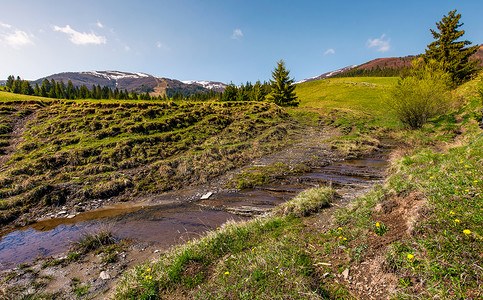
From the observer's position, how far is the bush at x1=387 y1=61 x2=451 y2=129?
20469 millimetres

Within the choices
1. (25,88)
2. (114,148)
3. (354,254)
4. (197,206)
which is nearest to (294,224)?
(354,254)

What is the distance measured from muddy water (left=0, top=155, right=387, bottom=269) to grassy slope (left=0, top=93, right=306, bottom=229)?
2.07 metres

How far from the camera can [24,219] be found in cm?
1005

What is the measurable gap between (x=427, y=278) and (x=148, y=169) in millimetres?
16010

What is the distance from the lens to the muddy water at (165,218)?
814 centimetres

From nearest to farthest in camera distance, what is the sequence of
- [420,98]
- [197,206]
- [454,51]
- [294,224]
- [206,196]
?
1. [294,224]
2. [197,206]
3. [206,196]
4. [420,98]
5. [454,51]

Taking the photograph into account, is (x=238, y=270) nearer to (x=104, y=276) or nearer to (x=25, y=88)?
(x=104, y=276)

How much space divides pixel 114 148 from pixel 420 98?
31.5m

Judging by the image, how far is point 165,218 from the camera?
995 centimetres

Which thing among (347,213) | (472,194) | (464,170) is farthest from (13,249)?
(464,170)

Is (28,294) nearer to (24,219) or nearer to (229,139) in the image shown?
(24,219)

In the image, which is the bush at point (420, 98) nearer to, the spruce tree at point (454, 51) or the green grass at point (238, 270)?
the spruce tree at point (454, 51)

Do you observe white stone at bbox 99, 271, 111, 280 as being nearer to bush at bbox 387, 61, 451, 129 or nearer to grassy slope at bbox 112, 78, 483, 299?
grassy slope at bbox 112, 78, 483, 299

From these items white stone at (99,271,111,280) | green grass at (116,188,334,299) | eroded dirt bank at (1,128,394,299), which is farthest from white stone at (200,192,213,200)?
white stone at (99,271,111,280)
